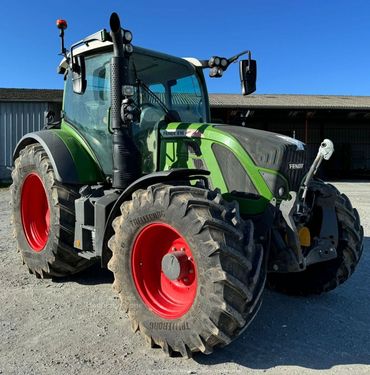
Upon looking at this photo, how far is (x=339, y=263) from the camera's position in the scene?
438cm

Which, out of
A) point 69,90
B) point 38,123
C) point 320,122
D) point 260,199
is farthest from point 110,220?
point 320,122

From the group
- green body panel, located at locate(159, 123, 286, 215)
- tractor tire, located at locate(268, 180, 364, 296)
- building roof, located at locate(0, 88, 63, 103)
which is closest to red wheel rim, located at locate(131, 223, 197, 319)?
green body panel, located at locate(159, 123, 286, 215)

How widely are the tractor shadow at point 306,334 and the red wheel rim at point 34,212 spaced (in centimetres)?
277

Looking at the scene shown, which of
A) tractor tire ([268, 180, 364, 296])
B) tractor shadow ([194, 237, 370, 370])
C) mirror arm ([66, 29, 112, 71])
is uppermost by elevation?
mirror arm ([66, 29, 112, 71])

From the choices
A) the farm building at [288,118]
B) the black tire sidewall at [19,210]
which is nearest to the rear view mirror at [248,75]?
the black tire sidewall at [19,210]

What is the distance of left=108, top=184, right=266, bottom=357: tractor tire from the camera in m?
3.10

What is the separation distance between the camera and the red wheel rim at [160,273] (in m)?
3.51

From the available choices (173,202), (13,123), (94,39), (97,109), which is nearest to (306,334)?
(173,202)

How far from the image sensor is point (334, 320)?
164 inches

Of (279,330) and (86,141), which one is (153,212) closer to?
(279,330)

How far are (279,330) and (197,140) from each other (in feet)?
5.88

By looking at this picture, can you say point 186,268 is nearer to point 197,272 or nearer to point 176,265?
point 176,265

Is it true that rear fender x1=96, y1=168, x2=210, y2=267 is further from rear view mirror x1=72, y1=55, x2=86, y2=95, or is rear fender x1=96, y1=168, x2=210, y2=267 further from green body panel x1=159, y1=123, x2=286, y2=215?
rear view mirror x1=72, y1=55, x2=86, y2=95

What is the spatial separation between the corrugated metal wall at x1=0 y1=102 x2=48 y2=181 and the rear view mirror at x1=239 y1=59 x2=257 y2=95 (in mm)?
15698
